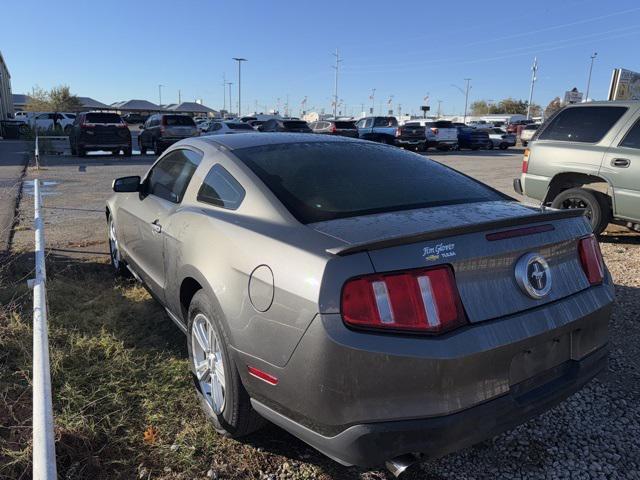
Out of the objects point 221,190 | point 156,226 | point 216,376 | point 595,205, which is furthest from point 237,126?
point 216,376

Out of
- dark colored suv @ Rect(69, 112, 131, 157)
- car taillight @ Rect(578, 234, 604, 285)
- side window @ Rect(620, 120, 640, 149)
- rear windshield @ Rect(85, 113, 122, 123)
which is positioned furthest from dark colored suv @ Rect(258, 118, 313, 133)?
car taillight @ Rect(578, 234, 604, 285)

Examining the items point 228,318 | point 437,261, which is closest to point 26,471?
point 228,318

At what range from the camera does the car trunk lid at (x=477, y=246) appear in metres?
2.03

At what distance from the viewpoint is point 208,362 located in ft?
9.36

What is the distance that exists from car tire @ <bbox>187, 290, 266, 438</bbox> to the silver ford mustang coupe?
0.01m

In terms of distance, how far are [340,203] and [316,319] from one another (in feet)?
2.71

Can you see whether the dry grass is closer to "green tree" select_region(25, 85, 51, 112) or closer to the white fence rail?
the white fence rail

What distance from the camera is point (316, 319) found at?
1.98 metres

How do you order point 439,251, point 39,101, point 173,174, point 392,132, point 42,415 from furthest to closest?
1. point 39,101
2. point 392,132
3. point 173,174
4. point 439,251
5. point 42,415

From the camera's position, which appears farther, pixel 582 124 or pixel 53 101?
pixel 53 101

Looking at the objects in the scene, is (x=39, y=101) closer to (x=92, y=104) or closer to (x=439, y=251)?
(x=92, y=104)

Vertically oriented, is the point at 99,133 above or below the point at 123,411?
above

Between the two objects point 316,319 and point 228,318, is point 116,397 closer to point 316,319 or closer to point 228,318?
point 228,318

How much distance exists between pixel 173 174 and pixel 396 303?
8.12 ft
